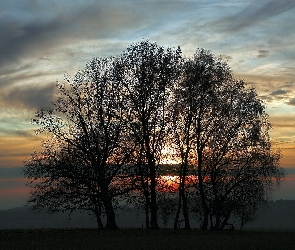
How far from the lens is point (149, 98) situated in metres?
58.1

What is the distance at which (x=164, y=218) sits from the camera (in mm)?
57188

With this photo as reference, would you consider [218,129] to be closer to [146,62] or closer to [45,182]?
[146,62]

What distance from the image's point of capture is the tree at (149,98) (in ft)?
187

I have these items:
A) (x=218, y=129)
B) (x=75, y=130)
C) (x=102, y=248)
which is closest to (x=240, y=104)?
(x=218, y=129)

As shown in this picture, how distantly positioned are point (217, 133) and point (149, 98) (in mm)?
9007

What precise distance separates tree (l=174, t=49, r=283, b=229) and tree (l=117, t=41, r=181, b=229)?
2209 millimetres

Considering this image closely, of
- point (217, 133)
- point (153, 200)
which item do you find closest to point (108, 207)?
point (153, 200)

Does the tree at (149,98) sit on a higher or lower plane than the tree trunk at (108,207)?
higher

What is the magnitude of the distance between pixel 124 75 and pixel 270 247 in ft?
92.3

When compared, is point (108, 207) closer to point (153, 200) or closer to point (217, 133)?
point (153, 200)

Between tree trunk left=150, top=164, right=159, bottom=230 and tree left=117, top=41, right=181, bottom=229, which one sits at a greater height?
tree left=117, top=41, right=181, bottom=229

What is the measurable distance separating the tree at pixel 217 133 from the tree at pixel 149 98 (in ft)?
7.25

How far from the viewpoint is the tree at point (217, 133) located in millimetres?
60156

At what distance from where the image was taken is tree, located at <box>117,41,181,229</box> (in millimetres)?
57031
